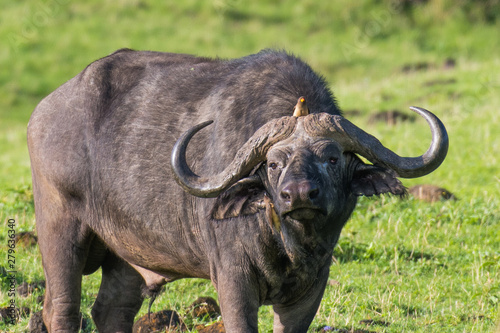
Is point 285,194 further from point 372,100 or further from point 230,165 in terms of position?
point 372,100

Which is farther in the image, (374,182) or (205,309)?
(205,309)

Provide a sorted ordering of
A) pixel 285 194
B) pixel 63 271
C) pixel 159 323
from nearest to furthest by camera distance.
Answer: pixel 285 194, pixel 63 271, pixel 159 323

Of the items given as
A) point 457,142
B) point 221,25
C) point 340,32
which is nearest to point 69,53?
point 221,25

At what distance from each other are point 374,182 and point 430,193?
194 inches

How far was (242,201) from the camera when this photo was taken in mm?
4949

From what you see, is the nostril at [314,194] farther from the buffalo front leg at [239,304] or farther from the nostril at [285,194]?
the buffalo front leg at [239,304]

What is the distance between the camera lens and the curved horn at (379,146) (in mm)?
4688

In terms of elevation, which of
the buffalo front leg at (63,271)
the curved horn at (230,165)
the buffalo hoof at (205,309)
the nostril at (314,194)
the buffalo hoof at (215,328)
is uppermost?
the curved horn at (230,165)

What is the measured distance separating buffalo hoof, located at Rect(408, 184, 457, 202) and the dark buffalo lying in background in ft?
13.5

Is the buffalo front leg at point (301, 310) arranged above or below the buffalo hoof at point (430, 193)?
below

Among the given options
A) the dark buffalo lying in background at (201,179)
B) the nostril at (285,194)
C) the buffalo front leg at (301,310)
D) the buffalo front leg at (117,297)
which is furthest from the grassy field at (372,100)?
the nostril at (285,194)

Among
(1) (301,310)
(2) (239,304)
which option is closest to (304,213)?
(2) (239,304)

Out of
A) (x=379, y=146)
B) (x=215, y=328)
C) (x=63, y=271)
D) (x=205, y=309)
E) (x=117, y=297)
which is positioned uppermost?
(x=379, y=146)

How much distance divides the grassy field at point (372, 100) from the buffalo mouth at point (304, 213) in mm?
1860
